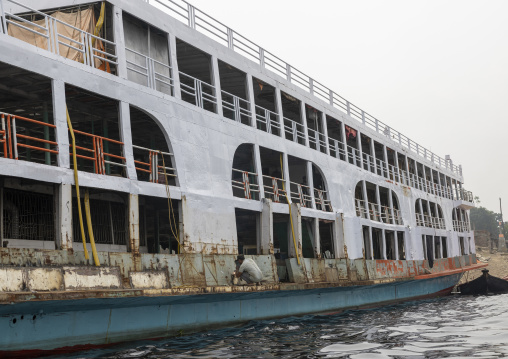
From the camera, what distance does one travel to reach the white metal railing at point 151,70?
12.2 meters

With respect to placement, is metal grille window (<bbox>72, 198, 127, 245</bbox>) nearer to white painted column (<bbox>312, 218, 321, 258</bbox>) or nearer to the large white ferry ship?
the large white ferry ship

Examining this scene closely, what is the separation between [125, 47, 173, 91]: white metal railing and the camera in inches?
480

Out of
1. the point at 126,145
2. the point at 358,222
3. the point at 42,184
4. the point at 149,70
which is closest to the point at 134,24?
the point at 149,70

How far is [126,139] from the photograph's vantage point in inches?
440

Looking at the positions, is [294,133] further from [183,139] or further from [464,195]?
[464,195]

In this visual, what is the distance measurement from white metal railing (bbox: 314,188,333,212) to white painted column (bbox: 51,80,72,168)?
9.72 metres

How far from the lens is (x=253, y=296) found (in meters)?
13.1

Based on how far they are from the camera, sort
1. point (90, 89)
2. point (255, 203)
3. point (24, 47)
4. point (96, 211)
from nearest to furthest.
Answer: point (24, 47), point (90, 89), point (96, 211), point (255, 203)

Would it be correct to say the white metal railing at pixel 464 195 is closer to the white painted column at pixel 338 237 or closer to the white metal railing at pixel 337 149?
the white metal railing at pixel 337 149

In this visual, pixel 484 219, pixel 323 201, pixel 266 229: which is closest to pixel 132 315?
pixel 266 229

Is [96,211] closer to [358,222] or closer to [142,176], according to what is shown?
[142,176]

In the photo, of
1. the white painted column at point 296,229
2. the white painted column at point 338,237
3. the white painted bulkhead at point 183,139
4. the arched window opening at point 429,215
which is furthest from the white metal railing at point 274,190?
the arched window opening at point 429,215

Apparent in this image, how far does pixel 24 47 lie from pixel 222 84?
27.1 feet

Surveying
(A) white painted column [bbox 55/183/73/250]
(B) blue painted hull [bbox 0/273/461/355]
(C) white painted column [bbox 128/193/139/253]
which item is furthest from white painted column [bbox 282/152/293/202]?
(A) white painted column [bbox 55/183/73/250]
